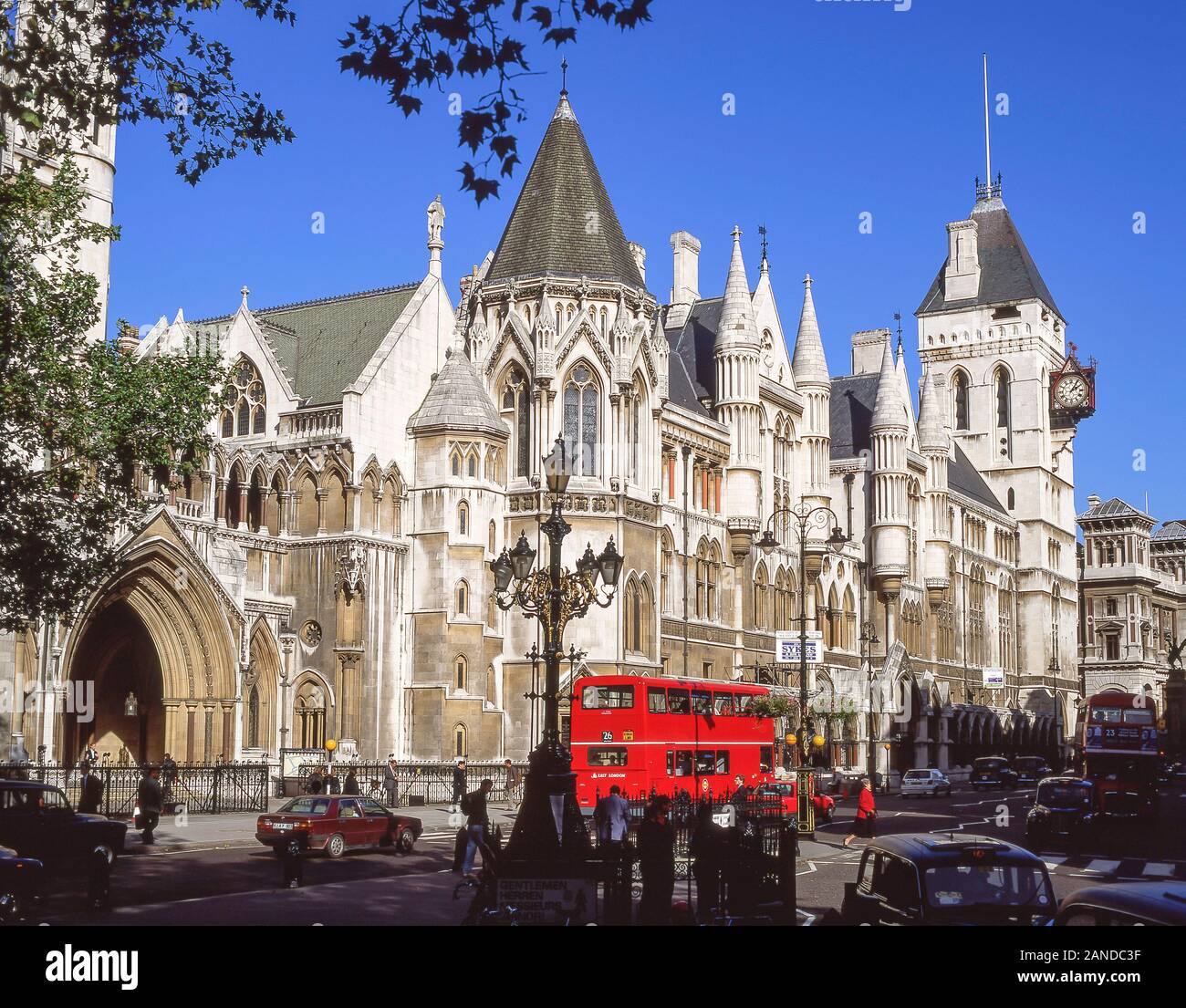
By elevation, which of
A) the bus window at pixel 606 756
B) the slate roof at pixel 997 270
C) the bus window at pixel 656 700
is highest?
the slate roof at pixel 997 270

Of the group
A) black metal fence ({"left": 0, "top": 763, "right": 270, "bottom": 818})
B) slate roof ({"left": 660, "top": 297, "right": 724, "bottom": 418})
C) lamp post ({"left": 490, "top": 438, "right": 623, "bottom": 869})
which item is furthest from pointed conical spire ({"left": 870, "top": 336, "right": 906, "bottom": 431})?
lamp post ({"left": 490, "top": 438, "right": 623, "bottom": 869})

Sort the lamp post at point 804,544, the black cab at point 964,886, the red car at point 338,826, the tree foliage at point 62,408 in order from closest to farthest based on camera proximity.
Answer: the black cab at point 964,886
the tree foliage at point 62,408
the red car at point 338,826
the lamp post at point 804,544

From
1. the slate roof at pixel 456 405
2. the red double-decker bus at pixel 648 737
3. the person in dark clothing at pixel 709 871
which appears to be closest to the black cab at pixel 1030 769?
the slate roof at pixel 456 405

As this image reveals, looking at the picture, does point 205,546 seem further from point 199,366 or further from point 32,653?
point 199,366

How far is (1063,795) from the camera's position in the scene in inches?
1396

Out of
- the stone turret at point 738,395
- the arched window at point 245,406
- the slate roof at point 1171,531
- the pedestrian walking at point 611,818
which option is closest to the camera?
the pedestrian walking at point 611,818

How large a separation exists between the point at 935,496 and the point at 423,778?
41.5 m

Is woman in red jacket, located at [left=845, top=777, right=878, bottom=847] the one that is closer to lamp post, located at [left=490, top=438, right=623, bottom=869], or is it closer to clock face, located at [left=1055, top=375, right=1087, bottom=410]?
lamp post, located at [left=490, top=438, right=623, bottom=869]

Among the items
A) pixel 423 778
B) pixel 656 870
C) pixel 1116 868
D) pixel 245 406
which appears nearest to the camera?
pixel 656 870

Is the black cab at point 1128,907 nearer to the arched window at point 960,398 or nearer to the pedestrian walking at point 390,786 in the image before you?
the pedestrian walking at point 390,786

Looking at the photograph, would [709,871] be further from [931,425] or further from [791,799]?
[931,425]

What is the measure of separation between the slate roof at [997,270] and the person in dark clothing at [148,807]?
7966 cm

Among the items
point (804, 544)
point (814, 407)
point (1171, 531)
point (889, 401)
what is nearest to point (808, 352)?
point (814, 407)

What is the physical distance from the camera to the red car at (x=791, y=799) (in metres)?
32.5
